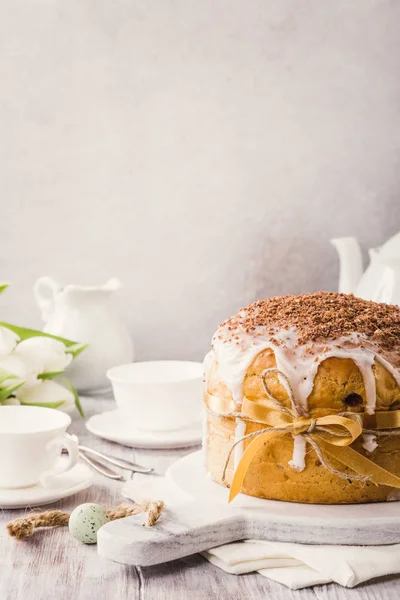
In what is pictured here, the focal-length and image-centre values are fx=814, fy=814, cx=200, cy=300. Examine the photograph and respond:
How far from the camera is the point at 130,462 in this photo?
1478mm

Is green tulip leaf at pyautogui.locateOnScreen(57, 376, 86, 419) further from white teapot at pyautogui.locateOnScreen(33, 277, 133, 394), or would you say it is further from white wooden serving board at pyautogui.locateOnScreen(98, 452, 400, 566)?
white wooden serving board at pyautogui.locateOnScreen(98, 452, 400, 566)

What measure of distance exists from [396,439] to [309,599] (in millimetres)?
281

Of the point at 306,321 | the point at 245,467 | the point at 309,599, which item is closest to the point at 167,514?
the point at 245,467

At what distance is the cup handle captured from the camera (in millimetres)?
1245

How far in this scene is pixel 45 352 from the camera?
180 cm

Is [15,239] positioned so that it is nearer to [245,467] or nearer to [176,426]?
[176,426]

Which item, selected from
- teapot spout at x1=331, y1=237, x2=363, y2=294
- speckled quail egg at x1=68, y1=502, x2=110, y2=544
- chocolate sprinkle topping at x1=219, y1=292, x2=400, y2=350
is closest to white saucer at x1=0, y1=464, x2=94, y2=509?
speckled quail egg at x1=68, y1=502, x2=110, y2=544

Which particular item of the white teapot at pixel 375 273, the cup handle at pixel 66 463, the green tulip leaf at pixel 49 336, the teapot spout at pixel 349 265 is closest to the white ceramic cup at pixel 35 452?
the cup handle at pixel 66 463

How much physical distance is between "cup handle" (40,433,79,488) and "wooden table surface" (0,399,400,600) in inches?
5.4

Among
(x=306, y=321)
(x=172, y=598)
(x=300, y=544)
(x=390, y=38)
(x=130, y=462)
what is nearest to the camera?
(x=172, y=598)

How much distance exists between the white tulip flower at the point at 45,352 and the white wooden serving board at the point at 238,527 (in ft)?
2.51

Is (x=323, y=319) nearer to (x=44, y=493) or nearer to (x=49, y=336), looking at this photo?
(x=44, y=493)

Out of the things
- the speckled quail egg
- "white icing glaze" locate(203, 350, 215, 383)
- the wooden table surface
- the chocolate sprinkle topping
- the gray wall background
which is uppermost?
the gray wall background

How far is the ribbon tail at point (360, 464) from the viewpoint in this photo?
3.53ft
